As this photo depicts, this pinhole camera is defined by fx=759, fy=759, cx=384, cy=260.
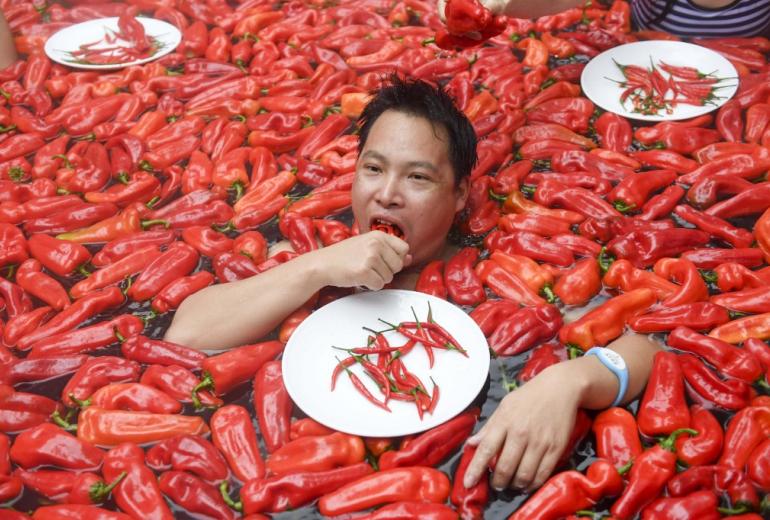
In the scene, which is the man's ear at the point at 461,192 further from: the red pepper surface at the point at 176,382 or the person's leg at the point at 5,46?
the person's leg at the point at 5,46

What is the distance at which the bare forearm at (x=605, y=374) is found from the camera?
1.78 m

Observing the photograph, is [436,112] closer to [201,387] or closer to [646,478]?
[201,387]

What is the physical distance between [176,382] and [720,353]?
1.41m

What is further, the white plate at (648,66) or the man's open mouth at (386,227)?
the white plate at (648,66)

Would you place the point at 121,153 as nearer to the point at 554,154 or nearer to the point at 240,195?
the point at 240,195

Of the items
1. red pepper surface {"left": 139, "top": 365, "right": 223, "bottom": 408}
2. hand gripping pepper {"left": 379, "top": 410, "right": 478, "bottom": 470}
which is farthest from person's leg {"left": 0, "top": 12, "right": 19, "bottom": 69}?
hand gripping pepper {"left": 379, "top": 410, "right": 478, "bottom": 470}

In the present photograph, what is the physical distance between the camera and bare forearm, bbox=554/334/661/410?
1.78m

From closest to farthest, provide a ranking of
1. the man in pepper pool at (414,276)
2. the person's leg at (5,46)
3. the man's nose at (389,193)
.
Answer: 1. the man in pepper pool at (414,276)
2. the man's nose at (389,193)
3. the person's leg at (5,46)

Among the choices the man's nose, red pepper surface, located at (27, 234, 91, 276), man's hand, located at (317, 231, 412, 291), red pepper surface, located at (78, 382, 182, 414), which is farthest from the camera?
red pepper surface, located at (27, 234, 91, 276)

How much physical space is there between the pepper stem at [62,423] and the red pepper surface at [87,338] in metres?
0.24

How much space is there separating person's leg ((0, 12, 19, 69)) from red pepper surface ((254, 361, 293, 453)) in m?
2.38

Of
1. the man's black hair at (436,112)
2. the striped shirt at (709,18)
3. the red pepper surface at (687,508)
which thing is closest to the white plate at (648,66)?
the striped shirt at (709,18)

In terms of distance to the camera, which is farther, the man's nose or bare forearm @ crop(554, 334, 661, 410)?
the man's nose

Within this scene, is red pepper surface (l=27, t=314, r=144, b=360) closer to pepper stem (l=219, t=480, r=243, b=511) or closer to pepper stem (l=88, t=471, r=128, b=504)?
pepper stem (l=88, t=471, r=128, b=504)
